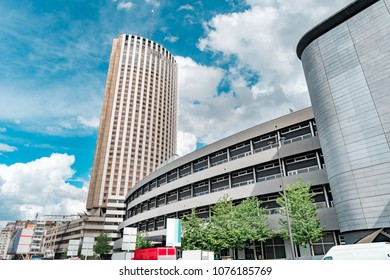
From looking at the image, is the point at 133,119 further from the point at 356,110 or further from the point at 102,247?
the point at 356,110

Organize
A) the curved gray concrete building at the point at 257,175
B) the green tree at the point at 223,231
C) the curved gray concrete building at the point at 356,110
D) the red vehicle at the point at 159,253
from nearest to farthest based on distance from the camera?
the red vehicle at the point at 159,253, the curved gray concrete building at the point at 356,110, the curved gray concrete building at the point at 257,175, the green tree at the point at 223,231

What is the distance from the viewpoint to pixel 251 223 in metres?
27.8

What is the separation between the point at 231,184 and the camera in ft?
117

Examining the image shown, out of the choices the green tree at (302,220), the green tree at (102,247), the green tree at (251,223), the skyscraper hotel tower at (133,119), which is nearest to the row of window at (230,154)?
the green tree at (251,223)

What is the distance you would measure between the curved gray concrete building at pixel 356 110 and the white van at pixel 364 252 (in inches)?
361

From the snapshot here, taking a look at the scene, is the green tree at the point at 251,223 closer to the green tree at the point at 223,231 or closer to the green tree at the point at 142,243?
the green tree at the point at 223,231

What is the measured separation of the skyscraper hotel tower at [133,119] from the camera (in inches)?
4136

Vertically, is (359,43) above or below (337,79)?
above

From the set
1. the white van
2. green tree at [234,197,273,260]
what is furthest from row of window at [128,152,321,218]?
the white van

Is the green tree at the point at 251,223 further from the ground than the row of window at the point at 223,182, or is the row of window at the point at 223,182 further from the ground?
the row of window at the point at 223,182

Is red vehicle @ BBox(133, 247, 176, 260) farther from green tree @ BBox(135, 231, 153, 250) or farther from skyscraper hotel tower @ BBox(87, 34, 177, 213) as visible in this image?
skyscraper hotel tower @ BBox(87, 34, 177, 213)
